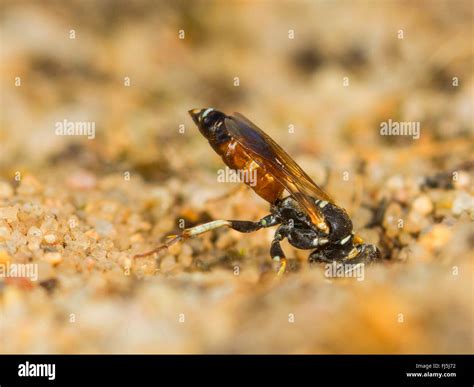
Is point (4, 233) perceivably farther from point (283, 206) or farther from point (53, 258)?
point (283, 206)

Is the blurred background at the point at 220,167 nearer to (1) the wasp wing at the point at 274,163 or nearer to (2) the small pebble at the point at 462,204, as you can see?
(2) the small pebble at the point at 462,204

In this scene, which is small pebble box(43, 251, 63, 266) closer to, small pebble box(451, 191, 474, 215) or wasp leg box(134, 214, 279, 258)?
wasp leg box(134, 214, 279, 258)

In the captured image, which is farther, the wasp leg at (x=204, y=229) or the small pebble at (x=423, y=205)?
the small pebble at (x=423, y=205)

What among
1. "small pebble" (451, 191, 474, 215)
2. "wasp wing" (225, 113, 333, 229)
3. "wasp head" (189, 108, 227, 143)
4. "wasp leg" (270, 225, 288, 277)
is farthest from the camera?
"small pebble" (451, 191, 474, 215)
